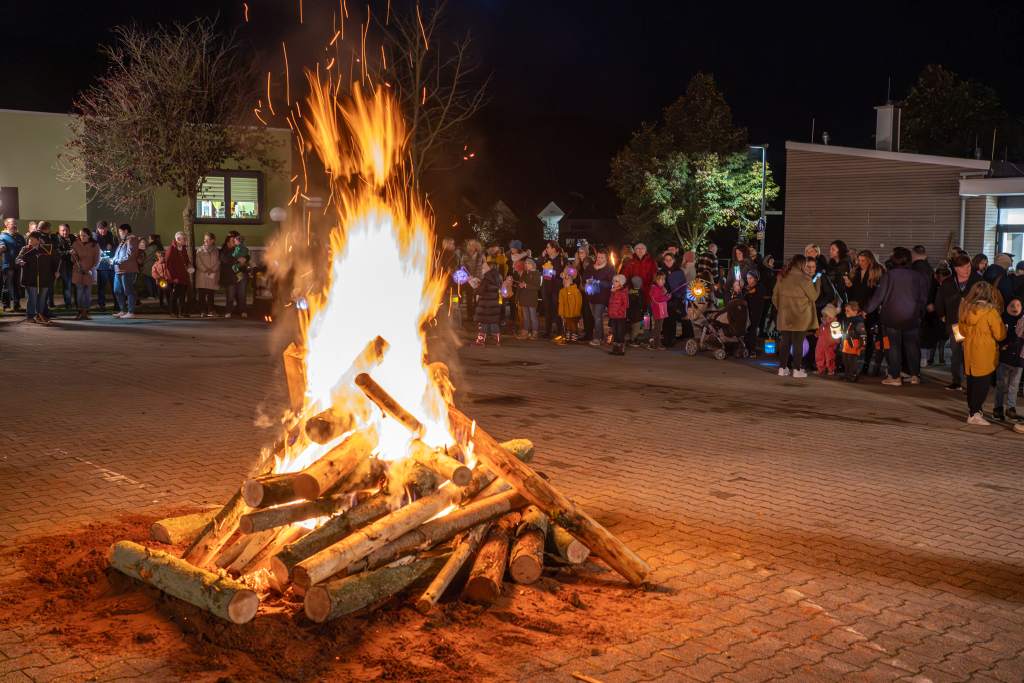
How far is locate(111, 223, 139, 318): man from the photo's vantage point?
23.3 metres

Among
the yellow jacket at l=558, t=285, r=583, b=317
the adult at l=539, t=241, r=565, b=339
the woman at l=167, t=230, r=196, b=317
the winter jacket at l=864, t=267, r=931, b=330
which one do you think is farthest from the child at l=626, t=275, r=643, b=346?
the woman at l=167, t=230, r=196, b=317

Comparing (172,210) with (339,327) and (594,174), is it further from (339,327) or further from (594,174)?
(594,174)

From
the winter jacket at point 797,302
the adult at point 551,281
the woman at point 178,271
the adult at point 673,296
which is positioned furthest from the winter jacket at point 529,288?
the woman at point 178,271

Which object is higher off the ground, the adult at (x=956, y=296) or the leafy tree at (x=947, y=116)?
the leafy tree at (x=947, y=116)

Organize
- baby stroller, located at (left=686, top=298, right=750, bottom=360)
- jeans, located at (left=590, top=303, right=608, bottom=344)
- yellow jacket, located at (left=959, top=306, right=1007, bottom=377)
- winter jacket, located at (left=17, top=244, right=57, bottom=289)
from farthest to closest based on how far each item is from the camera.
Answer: winter jacket, located at (left=17, top=244, right=57, bottom=289), jeans, located at (left=590, top=303, right=608, bottom=344), baby stroller, located at (left=686, top=298, right=750, bottom=360), yellow jacket, located at (left=959, top=306, right=1007, bottom=377)

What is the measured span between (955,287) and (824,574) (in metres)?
9.47

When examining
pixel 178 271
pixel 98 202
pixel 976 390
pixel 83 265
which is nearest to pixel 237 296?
pixel 178 271

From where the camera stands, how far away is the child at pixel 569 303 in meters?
19.5

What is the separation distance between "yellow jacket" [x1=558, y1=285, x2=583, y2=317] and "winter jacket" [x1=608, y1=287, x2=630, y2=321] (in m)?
1.30

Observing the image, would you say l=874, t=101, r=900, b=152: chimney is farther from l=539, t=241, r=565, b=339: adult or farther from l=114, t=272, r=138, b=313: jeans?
l=114, t=272, r=138, b=313: jeans

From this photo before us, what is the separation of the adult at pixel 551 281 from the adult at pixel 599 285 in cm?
120

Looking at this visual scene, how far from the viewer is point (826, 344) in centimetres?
1541

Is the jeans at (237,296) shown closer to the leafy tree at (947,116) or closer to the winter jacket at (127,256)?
the winter jacket at (127,256)

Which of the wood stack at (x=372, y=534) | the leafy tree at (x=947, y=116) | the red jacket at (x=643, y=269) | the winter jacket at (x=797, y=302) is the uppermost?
the leafy tree at (x=947, y=116)
